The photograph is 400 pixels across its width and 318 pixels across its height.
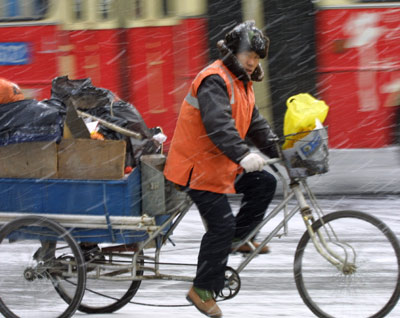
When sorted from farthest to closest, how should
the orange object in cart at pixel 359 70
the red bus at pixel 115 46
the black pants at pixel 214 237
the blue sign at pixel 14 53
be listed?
the blue sign at pixel 14 53, the red bus at pixel 115 46, the orange object in cart at pixel 359 70, the black pants at pixel 214 237

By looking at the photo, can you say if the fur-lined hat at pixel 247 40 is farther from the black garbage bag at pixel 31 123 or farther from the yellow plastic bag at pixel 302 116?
the black garbage bag at pixel 31 123

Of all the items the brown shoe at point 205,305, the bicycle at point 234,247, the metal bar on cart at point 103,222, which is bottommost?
the brown shoe at point 205,305

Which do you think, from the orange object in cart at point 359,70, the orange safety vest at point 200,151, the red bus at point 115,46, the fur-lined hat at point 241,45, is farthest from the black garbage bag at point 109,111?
the orange object in cart at point 359,70

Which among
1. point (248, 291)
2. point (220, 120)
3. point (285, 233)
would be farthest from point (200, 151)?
point (248, 291)

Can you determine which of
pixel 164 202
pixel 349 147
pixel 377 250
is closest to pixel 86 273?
pixel 164 202

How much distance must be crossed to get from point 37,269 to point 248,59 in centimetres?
177

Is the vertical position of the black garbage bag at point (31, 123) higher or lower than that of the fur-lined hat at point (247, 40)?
lower

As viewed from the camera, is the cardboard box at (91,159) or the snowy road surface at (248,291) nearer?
the cardboard box at (91,159)

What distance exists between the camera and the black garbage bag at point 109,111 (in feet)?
13.8

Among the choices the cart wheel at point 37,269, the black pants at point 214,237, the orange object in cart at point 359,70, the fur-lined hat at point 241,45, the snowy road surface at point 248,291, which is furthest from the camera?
the orange object in cart at point 359,70

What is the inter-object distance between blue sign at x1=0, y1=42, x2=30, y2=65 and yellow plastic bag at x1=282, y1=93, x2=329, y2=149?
18.4 ft

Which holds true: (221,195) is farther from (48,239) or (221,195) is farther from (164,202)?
(48,239)

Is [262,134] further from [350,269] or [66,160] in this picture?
[66,160]

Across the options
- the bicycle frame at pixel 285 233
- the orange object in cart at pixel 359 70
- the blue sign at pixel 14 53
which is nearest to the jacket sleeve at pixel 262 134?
the bicycle frame at pixel 285 233
